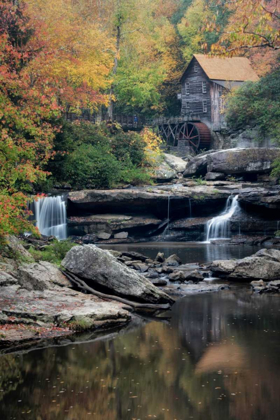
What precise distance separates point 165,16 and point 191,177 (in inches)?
1278

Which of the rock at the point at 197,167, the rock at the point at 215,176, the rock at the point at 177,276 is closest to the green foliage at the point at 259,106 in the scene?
the rock at the point at 197,167

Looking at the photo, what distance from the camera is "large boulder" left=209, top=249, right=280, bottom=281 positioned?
567 inches

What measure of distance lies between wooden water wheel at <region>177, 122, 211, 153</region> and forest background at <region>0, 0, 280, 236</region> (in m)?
→ 4.71

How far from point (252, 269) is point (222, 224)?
38.5ft

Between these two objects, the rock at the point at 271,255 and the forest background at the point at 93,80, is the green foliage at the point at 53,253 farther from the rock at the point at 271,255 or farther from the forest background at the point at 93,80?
the rock at the point at 271,255

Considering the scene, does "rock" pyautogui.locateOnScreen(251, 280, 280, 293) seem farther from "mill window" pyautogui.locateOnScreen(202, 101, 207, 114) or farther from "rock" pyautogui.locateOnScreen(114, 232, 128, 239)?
"mill window" pyautogui.locateOnScreen(202, 101, 207, 114)

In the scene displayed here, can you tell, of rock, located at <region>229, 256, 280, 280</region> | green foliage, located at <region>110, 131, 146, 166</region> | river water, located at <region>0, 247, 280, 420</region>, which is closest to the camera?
river water, located at <region>0, 247, 280, 420</region>

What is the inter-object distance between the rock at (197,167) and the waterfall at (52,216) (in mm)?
10593

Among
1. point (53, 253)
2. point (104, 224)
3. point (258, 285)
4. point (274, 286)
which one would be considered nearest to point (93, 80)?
point (104, 224)

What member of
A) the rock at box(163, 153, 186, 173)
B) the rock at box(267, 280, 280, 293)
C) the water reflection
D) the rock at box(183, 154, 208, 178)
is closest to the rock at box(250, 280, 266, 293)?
the rock at box(267, 280, 280, 293)

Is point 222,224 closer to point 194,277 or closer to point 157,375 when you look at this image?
point 194,277

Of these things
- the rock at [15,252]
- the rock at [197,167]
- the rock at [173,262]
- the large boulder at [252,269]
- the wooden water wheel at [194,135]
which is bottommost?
the rock at [173,262]

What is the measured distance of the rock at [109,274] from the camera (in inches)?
461

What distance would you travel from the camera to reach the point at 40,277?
39.0 feet
